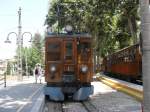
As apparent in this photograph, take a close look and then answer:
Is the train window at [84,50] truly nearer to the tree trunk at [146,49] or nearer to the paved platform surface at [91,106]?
the paved platform surface at [91,106]

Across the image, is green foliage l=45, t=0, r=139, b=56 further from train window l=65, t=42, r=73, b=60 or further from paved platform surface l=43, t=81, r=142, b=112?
paved platform surface l=43, t=81, r=142, b=112

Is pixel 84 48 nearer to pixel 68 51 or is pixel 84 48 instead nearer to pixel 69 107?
pixel 68 51

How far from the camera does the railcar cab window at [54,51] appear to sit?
20.4m

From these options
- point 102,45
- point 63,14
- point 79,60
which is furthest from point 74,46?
point 102,45

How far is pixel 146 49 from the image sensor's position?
7.35 meters

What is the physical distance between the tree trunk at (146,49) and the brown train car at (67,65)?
42.1ft

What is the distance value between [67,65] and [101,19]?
2483cm

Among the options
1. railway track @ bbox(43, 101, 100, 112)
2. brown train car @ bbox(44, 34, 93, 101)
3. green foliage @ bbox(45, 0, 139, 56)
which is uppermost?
green foliage @ bbox(45, 0, 139, 56)

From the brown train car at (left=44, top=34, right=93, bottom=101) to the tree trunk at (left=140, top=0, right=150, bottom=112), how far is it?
505 inches

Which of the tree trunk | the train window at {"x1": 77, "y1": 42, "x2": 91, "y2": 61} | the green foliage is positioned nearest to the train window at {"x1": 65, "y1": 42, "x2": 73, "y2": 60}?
the train window at {"x1": 77, "y1": 42, "x2": 91, "y2": 61}

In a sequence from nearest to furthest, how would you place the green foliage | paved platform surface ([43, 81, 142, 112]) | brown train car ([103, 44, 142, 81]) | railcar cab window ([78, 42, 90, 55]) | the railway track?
paved platform surface ([43, 81, 142, 112]) → the railway track → railcar cab window ([78, 42, 90, 55]) → brown train car ([103, 44, 142, 81]) → the green foliage

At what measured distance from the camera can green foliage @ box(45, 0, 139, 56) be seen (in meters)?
35.7

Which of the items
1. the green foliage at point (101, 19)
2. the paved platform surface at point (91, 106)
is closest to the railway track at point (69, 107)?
the paved platform surface at point (91, 106)

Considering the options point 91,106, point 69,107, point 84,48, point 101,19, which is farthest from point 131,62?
point 101,19
